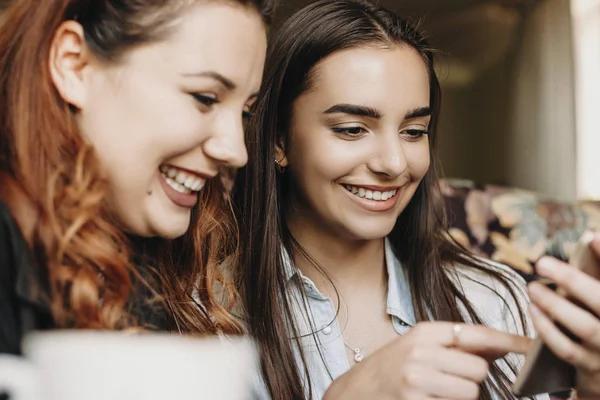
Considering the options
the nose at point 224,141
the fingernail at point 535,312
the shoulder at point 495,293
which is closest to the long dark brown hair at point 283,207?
the shoulder at point 495,293

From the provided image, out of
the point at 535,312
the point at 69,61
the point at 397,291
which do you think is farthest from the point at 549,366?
the point at 397,291

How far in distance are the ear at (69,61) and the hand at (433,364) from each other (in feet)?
1.45

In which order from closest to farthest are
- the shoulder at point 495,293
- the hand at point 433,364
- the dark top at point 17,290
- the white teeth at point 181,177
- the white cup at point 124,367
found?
the white cup at point 124,367 → the dark top at point 17,290 → the hand at point 433,364 → the white teeth at point 181,177 → the shoulder at point 495,293

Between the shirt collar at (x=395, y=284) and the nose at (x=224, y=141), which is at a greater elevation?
the nose at (x=224, y=141)

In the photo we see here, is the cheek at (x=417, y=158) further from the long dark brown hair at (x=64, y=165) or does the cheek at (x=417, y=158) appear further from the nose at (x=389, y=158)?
the long dark brown hair at (x=64, y=165)

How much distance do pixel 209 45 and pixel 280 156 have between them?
0.64 meters

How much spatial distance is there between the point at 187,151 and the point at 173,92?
0.07m

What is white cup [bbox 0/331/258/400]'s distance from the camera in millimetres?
402

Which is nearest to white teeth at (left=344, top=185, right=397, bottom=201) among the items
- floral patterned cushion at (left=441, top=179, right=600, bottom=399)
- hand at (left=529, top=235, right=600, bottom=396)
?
floral patterned cushion at (left=441, top=179, right=600, bottom=399)

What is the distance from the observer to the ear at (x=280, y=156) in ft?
4.52

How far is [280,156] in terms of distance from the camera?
4.53 feet

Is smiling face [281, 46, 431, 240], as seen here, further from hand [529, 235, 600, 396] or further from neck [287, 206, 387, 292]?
hand [529, 235, 600, 396]

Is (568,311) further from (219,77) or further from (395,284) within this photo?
(395,284)

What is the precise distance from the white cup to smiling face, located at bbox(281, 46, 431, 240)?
840 mm
